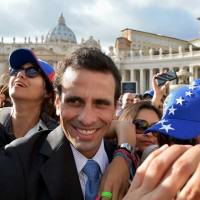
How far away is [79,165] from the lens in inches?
76.2

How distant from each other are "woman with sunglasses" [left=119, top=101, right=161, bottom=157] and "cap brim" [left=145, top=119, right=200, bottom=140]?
4.10 feet

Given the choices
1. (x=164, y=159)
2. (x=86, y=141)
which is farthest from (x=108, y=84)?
(x=164, y=159)

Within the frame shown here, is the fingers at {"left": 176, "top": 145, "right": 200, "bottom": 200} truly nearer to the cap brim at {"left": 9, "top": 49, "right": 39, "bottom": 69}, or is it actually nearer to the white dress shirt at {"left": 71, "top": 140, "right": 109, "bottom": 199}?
the white dress shirt at {"left": 71, "top": 140, "right": 109, "bottom": 199}

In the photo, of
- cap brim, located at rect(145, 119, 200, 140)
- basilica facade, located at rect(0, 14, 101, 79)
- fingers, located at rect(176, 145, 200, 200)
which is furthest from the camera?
A: basilica facade, located at rect(0, 14, 101, 79)

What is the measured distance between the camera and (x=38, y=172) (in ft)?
5.93

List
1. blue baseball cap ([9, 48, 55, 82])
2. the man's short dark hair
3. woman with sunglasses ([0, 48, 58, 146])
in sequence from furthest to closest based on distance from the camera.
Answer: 1. woman with sunglasses ([0, 48, 58, 146])
2. blue baseball cap ([9, 48, 55, 82])
3. the man's short dark hair

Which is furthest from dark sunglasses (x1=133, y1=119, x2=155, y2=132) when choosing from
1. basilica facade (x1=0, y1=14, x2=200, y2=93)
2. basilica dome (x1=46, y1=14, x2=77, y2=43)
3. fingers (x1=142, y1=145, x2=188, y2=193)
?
basilica dome (x1=46, y1=14, x2=77, y2=43)

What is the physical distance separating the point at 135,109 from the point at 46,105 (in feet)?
3.06

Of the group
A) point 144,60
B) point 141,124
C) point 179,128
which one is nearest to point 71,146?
point 179,128

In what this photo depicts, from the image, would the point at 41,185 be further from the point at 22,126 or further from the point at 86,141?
the point at 22,126

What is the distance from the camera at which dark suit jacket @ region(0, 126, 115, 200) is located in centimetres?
172

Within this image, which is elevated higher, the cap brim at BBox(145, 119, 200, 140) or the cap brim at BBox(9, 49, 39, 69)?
the cap brim at BBox(9, 49, 39, 69)

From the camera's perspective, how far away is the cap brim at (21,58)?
123 inches

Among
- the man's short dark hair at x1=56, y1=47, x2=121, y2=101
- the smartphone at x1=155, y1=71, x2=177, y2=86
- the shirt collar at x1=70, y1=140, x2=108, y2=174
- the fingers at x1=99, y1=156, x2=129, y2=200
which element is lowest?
the fingers at x1=99, y1=156, x2=129, y2=200
